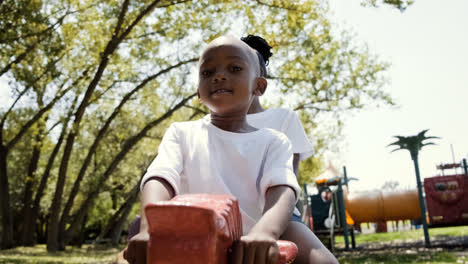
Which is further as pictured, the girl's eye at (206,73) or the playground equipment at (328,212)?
the playground equipment at (328,212)

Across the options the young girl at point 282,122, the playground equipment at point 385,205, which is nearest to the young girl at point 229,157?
the young girl at point 282,122

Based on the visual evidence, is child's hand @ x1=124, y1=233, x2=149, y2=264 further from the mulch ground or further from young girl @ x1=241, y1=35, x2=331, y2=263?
the mulch ground

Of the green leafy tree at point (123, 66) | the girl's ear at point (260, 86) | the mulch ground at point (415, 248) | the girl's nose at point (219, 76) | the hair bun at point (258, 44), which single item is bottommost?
the mulch ground at point (415, 248)

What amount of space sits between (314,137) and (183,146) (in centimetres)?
1929

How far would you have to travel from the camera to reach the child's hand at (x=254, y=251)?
98cm

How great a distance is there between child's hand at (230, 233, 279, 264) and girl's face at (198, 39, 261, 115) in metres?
0.53

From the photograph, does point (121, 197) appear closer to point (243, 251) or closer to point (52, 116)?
point (52, 116)

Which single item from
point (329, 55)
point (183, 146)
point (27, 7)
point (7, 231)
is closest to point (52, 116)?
point (7, 231)

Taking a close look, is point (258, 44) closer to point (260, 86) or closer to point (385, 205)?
point (260, 86)

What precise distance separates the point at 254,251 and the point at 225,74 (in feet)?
1.96

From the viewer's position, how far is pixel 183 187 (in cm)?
144

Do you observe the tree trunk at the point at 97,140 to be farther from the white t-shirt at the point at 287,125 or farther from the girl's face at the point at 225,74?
the girl's face at the point at 225,74

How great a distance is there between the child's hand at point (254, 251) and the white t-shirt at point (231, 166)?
11.6 inches

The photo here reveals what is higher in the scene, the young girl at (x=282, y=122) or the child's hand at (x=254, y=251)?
the young girl at (x=282, y=122)
